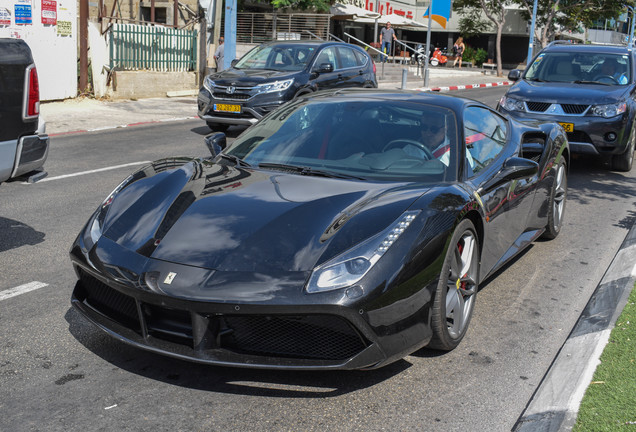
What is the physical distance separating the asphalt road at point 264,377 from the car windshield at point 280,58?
337 inches

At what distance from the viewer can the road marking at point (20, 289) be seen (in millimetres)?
4887

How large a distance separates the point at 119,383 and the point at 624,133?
824cm

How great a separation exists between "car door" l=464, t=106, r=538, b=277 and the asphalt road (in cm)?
40

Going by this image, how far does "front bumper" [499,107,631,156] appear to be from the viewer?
32.2ft

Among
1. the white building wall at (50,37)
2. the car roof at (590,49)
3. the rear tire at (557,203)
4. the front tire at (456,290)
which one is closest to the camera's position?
the front tire at (456,290)

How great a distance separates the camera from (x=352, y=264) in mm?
3492

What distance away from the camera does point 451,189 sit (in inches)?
169

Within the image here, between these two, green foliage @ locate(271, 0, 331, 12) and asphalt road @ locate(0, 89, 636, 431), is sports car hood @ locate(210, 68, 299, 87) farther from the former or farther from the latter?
green foliage @ locate(271, 0, 331, 12)

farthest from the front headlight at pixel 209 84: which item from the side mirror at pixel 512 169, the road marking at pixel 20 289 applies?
the side mirror at pixel 512 169

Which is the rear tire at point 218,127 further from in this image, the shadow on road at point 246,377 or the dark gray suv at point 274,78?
the shadow on road at point 246,377

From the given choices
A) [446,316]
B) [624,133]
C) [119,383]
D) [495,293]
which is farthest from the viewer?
[624,133]

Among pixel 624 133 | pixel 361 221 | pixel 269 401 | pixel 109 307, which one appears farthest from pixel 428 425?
pixel 624 133

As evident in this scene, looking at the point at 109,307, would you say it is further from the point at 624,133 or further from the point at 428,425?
the point at 624,133

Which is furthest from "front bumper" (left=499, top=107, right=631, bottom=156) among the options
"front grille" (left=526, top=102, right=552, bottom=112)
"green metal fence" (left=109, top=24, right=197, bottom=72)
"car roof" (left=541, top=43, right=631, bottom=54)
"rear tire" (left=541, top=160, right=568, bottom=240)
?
"green metal fence" (left=109, top=24, right=197, bottom=72)
